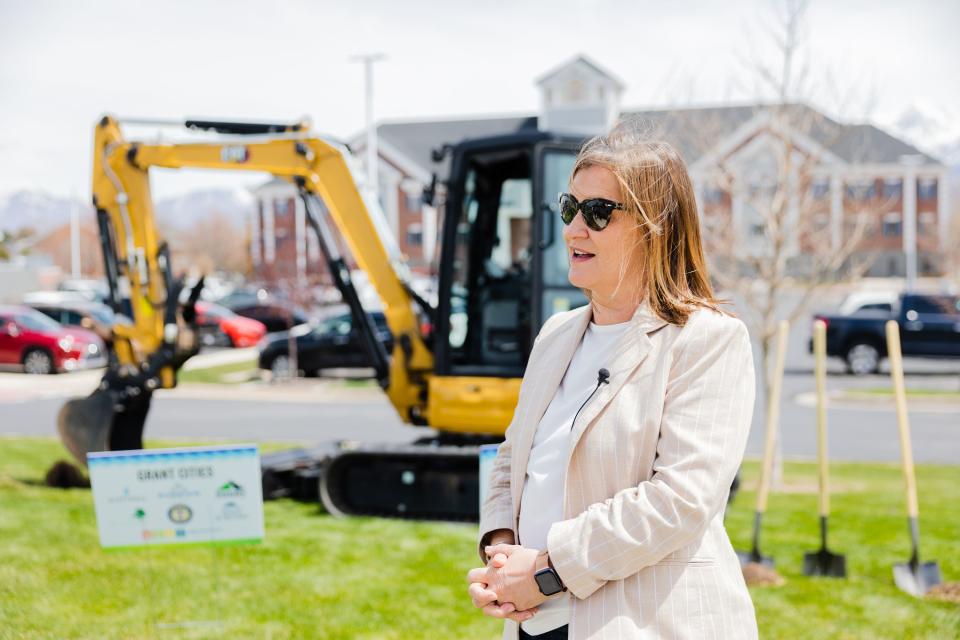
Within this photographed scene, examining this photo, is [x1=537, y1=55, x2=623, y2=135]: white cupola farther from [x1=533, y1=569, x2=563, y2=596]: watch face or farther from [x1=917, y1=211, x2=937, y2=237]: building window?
[x1=533, y1=569, x2=563, y2=596]: watch face

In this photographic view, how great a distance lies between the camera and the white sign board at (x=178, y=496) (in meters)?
5.07

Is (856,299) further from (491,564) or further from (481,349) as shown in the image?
(491,564)

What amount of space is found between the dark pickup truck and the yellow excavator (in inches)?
623

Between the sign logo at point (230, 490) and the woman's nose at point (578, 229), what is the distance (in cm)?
338

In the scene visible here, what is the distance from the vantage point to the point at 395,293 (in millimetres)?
8367

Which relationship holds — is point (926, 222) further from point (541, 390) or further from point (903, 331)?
point (541, 390)

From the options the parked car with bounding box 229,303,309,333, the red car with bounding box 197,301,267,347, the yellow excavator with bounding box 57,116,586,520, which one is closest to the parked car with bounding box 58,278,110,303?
the parked car with bounding box 229,303,309,333

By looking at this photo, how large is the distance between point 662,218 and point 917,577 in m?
4.77

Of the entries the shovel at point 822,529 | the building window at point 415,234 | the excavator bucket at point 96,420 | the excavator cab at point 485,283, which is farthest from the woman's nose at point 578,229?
the building window at point 415,234

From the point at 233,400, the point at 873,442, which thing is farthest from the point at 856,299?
the point at 233,400

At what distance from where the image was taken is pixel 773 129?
9.54 metres

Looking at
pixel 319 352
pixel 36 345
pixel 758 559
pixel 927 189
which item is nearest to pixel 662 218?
pixel 758 559

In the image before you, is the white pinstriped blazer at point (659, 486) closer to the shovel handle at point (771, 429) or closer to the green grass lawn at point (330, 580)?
the green grass lawn at point (330, 580)

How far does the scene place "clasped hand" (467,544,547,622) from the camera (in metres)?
2.21
